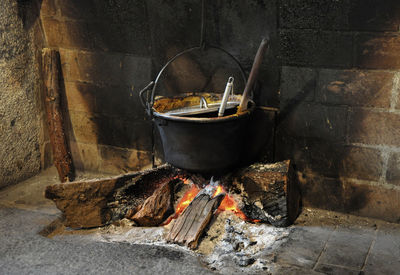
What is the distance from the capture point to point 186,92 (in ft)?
12.6

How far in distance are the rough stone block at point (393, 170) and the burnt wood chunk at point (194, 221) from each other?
1.35 metres

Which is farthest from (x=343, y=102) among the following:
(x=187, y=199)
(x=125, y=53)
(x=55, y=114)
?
(x=55, y=114)

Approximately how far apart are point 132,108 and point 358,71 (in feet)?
6.85

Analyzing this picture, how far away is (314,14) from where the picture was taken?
3.22 m

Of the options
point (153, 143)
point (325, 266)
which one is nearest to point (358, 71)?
point (325, 266)

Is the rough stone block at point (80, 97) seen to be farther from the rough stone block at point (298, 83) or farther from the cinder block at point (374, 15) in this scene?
the cinder block at point (374, 15)

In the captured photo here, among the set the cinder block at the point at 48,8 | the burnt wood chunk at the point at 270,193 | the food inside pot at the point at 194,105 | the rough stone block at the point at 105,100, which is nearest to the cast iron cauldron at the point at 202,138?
the food inside pot at the point at 194,105

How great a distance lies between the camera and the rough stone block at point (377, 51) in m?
3.09

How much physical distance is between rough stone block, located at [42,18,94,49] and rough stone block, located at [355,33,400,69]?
7.96 feet

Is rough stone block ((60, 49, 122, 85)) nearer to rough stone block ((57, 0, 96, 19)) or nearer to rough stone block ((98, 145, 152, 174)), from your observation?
rough stone block ((57, 0, 96, 19))

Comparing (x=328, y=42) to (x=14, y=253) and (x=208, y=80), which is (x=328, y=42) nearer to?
(x=208, y=80)

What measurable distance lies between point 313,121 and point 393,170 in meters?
0.73

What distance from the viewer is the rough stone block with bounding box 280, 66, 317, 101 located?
340 cm

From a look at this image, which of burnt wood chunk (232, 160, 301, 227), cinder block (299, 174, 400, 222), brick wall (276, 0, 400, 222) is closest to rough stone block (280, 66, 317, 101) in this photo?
brick wall (276, 0, 400, 222)
